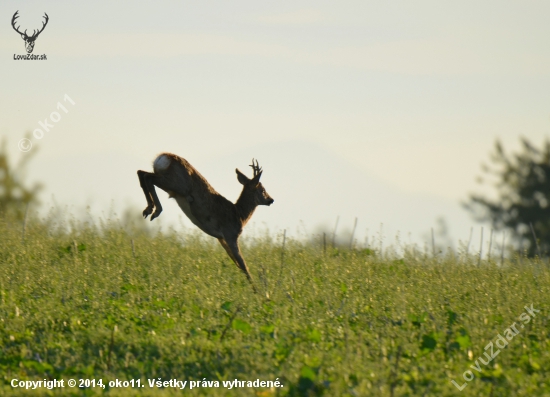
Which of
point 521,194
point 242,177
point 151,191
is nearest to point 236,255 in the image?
point 242,177

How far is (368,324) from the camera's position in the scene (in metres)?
9.19

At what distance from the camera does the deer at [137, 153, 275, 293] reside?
38.5ft

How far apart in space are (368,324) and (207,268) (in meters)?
4.06

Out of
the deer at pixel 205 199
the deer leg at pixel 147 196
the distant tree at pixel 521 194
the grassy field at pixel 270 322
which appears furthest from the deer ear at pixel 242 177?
the distant tree at pixel 521 194

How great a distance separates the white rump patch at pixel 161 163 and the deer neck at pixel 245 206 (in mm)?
1819

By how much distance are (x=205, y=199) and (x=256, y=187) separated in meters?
1.32

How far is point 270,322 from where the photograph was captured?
352 inches

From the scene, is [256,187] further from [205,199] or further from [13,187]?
[13,187]

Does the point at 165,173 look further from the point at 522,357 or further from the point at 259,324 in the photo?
the point at 522,357

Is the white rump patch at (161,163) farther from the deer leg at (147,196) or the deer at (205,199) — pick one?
the deer leg at (147,196)

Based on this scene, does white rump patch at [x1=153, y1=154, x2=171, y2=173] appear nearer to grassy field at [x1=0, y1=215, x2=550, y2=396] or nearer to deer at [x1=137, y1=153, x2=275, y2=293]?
deer at [x1=137, y1=153, x2=275, y2=293]

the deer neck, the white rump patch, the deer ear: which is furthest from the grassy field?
the white rump patch

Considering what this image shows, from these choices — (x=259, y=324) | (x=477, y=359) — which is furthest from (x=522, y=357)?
(x=259, y=324)

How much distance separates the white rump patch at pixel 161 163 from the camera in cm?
1181
